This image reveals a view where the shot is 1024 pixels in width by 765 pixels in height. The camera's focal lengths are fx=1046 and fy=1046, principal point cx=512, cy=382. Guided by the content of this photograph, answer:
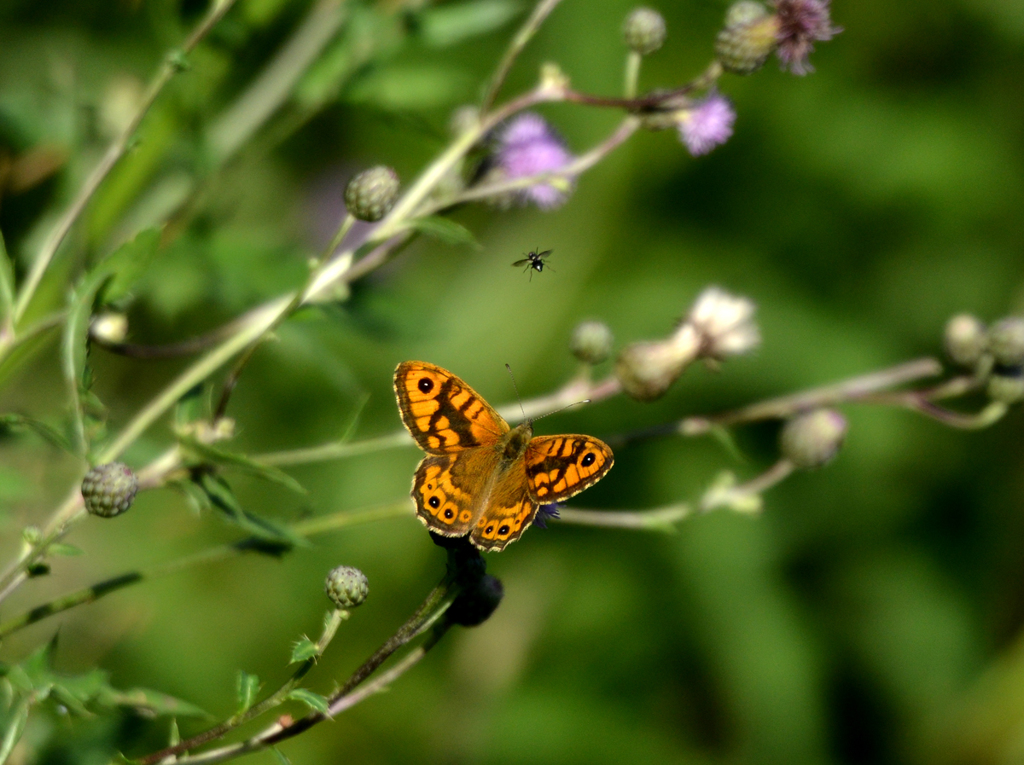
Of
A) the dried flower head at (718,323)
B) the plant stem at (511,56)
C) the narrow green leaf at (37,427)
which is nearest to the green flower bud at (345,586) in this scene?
the narrow green leaf at (37,427)

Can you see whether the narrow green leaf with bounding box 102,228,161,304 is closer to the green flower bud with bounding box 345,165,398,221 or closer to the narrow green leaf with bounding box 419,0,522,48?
the green flower bud with bounding box 345,165,398,221

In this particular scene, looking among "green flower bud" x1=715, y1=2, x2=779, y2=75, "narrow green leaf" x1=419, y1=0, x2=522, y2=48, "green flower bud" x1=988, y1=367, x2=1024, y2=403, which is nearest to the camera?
"green flower bud" x1=715, y1=2, x2=779, y2=75

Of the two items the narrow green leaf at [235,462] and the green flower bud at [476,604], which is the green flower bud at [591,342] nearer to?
the green flower bud at [476,604]

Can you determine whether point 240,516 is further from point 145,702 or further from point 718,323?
point 718,323

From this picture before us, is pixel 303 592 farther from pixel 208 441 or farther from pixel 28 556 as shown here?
pixel 28 556

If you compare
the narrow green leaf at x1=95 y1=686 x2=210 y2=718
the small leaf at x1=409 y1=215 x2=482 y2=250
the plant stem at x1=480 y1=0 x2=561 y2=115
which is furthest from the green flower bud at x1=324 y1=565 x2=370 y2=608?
the plant stem at x1=480 y1=0 x2=561 y2=115

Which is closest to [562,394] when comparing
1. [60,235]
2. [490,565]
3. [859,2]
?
[60,235]
